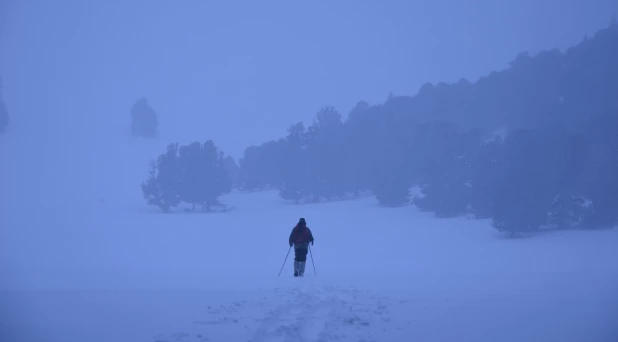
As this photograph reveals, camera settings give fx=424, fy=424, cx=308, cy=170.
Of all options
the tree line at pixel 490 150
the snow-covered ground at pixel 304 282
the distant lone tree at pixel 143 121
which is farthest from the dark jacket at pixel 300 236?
the distant lone tree at pixel 143 121

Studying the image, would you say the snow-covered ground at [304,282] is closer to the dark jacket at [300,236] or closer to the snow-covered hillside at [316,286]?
the snow-covered hillside at [316,286]

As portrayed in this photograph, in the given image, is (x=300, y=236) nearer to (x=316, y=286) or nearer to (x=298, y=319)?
(x=316, y=286)

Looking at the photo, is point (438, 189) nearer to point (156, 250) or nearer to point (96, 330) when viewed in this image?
point (156, 250)

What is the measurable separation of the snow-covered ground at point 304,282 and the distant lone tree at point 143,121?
50.1 meters

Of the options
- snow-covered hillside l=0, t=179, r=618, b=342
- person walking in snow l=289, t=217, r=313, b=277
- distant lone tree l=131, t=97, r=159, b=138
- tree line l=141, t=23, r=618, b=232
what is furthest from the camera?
distant lone tree l=131, t=97, r=159, b=138

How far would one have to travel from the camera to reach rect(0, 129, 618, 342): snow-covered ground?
26.5 ft

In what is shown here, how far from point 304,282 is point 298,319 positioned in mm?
4450

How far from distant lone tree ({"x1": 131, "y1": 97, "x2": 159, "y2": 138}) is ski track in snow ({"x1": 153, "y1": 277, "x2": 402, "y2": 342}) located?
81608 millimetres

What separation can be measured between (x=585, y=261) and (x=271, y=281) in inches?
482

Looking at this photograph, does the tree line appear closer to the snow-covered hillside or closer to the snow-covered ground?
the snow-covered ground

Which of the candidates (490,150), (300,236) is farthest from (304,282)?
(490,150)

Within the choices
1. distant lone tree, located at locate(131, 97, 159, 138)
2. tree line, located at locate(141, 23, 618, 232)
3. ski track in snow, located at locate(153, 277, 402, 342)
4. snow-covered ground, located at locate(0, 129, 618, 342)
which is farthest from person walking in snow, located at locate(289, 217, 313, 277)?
distant lone tree, located at locate(131, 97, 159, 138)

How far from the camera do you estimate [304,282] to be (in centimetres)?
1293

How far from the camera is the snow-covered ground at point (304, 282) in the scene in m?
8.06
